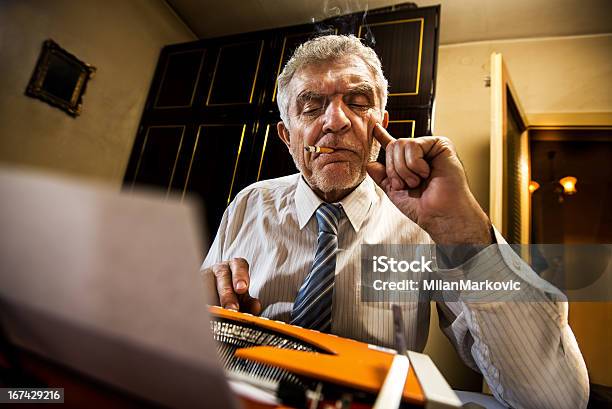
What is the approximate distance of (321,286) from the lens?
2.15 feet

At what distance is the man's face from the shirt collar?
24mm

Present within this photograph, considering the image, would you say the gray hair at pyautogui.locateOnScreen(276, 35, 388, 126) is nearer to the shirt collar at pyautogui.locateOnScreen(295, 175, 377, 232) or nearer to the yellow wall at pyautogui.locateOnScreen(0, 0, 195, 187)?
the shirt collar at pyautogui.locateOnScreen(295, 175, 377, 232)

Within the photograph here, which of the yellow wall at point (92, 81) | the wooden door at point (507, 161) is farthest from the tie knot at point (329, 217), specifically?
the yellow wall at point (92, 81)

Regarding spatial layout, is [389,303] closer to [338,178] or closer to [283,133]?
[338,178]

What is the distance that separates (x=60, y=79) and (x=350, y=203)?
1.67 meters

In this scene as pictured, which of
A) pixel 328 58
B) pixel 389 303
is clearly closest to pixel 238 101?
pixel 328 58

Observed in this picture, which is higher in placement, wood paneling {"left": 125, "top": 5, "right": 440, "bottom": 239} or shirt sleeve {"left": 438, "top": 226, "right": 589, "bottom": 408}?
wood paneling {"left": 125, "top": 5, "right": 440, "bottom": 239}

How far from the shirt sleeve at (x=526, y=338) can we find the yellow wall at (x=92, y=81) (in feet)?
5.36

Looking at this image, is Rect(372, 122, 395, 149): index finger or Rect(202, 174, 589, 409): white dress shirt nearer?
Rect(202, 174, 589, 409): white dress shirt

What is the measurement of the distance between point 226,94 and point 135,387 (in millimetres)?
1357

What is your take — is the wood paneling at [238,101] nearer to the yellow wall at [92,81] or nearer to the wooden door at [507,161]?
the yellow wall at [92,81]

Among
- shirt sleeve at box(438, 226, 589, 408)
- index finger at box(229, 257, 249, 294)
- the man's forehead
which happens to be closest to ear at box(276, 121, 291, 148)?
the man's forehead

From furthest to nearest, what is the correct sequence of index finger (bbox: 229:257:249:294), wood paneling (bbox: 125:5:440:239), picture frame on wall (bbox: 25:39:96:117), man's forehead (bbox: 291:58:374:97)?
1. picture frame on wall (bbox: 25:39:96:117)
2. wood paneling (bbox: 125:5:440:239)
3. man's forehead (bbox: 291:58:374:97)
4. index finger (bbox: 229:257:249:294)

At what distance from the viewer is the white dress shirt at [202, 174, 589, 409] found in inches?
19.2
